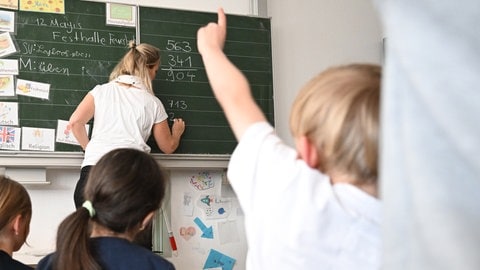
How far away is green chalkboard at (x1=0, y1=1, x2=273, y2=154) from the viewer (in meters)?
3.37

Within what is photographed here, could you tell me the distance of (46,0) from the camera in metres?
3.42

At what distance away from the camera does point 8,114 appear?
10.8 ft

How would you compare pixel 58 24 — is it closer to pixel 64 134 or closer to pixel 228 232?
pixel 64 134

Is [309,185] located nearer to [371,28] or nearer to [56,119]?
[56,119]

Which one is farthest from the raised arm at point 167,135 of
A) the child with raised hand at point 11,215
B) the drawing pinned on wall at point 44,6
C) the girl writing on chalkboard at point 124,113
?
the child with raised hand at point 11,215

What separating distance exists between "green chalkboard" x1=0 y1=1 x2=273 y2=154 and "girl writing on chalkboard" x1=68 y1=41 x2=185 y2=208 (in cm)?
16

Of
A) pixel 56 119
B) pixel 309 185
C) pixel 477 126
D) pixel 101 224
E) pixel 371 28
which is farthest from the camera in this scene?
pixel 371 28

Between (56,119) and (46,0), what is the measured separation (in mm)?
670

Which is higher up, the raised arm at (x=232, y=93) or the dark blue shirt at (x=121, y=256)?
the raised arm at (x=232, y=93)

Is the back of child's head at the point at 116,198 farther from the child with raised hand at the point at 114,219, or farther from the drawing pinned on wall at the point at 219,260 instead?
the drawing pinned on wall at the point at 219,260

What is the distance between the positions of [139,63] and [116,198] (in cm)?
186

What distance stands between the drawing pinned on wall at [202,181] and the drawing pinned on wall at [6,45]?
1.27 meters

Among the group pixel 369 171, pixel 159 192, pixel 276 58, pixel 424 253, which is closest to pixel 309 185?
pixel 369 171

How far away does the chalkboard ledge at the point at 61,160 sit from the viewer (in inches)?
126
